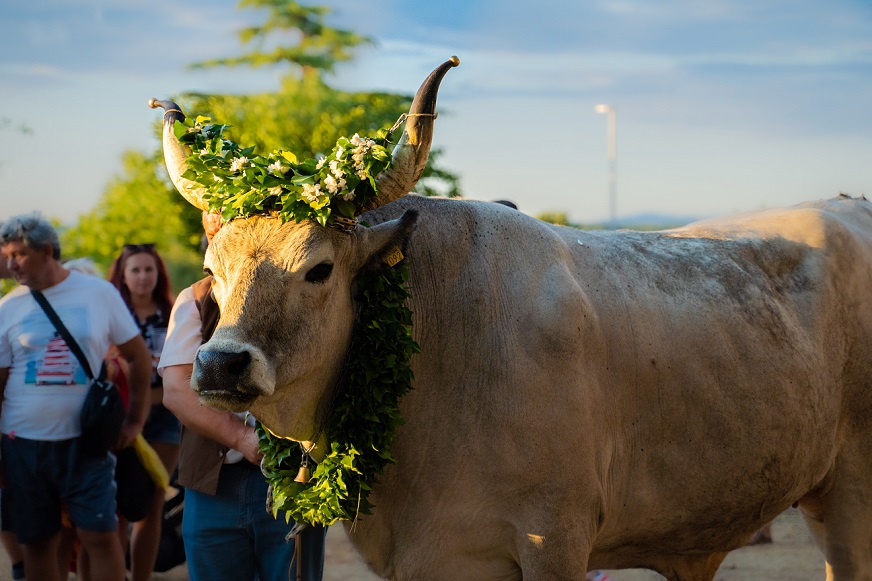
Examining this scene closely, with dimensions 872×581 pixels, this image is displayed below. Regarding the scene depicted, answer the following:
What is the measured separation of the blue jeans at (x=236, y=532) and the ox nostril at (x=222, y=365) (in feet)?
4.11

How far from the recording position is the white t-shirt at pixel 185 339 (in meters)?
4.54

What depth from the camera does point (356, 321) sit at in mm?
4051

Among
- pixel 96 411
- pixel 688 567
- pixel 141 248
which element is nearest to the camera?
pixel 688 567

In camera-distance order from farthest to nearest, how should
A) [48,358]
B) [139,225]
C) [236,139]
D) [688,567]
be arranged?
[139,225] < [236,139] < [48,358] < [688,567]

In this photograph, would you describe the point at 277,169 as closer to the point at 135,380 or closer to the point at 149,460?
the point at 135,380

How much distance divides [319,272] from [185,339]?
1046 millimetres

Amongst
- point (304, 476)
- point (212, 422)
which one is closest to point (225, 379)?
point (304, 476)

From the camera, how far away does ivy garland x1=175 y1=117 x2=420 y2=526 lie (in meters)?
3.87

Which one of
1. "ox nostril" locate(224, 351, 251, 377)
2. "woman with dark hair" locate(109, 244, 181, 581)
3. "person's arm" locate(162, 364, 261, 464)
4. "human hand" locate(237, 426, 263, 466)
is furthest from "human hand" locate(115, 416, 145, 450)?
"ox nostril" locate(224, 351, 251, 377)

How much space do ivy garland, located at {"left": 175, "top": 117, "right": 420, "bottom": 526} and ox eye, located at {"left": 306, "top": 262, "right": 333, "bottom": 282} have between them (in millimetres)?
187

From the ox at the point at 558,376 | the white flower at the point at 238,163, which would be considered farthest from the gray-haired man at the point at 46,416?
the white flower at the point at 238,163

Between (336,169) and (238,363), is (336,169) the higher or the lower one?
the higher one

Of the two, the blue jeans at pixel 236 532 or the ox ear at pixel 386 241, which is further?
the blue jeans at pixel 236 532

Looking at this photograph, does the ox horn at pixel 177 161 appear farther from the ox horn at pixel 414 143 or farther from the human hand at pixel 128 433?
the human hand at pixel 128 433
